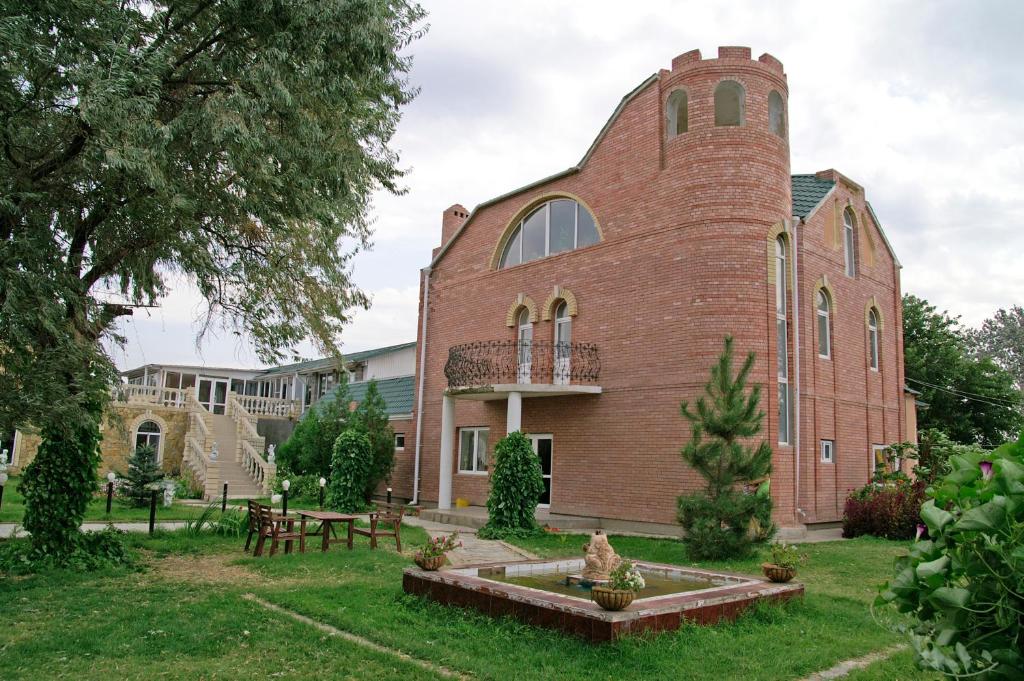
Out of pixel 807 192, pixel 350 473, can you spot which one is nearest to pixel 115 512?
pixel 350 473

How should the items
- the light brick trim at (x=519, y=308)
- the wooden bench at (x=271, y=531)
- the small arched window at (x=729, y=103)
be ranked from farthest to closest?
the light brick trim at (x=519, y=308), the small arched window at (x=729, y=103), the wooden bench at (x=271, y=531)

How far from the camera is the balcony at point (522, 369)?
1767cm

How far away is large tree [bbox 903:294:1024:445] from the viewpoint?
102 feet

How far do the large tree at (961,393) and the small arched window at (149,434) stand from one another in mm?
31109

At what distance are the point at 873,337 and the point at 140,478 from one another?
19832 mm

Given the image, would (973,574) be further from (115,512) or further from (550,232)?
(115,512)

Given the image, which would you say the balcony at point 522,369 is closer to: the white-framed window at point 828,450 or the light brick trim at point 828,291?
the white-framed window at point 828,450

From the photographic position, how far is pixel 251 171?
9266mm

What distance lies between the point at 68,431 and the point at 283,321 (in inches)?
135

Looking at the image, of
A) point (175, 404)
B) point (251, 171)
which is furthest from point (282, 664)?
point (175, 404)

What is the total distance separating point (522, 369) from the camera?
19.0 metres

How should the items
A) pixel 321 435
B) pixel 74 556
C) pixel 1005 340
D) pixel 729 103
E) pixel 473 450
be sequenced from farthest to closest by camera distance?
1. pixel 1005 340
2. pixel 321 435
3. pixel 473 450
4. pixel 729 103
5. pixel 74 556

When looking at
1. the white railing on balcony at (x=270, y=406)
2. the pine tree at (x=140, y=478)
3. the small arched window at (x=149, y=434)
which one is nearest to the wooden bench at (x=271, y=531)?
the pine tree at (x=140, y=478)

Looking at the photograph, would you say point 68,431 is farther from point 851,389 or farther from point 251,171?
point 851,389
